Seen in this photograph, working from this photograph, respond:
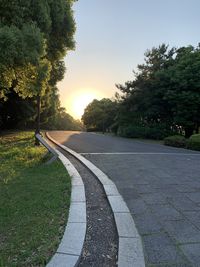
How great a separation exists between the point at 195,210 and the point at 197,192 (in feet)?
4.36

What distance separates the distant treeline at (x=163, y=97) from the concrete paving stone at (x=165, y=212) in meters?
21.0

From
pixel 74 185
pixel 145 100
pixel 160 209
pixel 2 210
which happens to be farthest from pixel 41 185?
pixel 145 100

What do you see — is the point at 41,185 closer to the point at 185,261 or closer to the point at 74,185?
the point at 74,185

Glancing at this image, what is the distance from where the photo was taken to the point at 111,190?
6234mm

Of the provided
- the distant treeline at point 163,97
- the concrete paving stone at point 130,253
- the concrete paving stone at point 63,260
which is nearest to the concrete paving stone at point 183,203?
the concrete paving stone at point 130,253

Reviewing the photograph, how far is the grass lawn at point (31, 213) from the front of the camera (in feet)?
11.1

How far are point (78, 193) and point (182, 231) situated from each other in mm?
2274

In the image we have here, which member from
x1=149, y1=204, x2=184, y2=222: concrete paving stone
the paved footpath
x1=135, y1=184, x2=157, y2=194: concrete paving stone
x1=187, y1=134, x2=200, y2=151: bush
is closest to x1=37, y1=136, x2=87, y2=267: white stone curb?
the paved footpath

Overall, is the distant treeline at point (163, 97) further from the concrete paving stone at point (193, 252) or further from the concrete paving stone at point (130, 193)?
the concrete paving stone at point (193, 252)

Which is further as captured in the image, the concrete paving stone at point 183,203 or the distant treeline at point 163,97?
the distant treeline at point 163,97

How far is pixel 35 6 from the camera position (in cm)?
1094

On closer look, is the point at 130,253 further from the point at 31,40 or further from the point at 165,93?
the point at 165,93

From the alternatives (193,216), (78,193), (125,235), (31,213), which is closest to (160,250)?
(125,235)

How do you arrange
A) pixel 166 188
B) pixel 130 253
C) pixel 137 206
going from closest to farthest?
pixel 130 253 < pixel 137 206 < pixel 166 188
